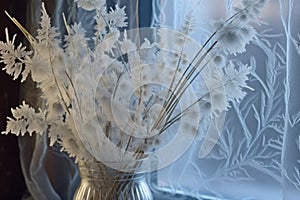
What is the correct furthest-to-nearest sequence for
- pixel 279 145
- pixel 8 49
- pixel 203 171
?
pixel 203 171
pixel 279 145
pixel 8 49

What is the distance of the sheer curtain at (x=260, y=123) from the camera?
96cm

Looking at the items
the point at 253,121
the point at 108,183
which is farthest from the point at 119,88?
the point at 253,121

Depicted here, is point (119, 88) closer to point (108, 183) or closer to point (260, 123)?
point (108, 183)

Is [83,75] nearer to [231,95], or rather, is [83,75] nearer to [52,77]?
[52,77]

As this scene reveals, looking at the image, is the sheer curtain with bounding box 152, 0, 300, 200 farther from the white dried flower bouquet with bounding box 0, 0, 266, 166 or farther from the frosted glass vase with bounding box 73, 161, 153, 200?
the frosted glass vase with bounding box 73, 161, 153, 200

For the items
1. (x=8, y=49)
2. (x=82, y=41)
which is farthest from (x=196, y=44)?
(x=8, y=49)

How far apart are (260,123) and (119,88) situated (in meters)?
0.32

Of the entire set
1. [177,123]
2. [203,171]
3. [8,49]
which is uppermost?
[8,49]

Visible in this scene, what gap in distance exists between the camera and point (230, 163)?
110 centimetres

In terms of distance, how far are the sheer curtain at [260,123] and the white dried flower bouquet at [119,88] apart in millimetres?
92

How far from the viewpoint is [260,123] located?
1.05 m

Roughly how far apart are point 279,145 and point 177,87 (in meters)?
0.26

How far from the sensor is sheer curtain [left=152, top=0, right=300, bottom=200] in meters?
0.96

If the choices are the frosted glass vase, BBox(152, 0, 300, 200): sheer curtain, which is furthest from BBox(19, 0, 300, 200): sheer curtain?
the frosted glass vase
